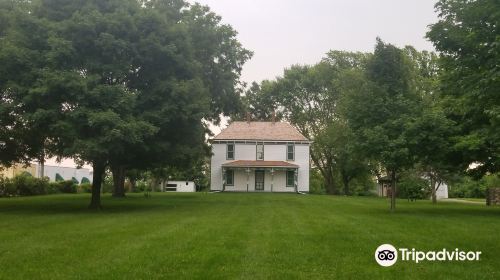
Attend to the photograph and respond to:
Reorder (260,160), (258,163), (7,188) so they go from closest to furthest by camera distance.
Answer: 1. (7,188)
2. (258,163)
3. (260,160)

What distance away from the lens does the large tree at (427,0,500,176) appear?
13.7m

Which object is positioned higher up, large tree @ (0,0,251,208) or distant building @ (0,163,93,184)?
large tree @ (0,0,251,208)

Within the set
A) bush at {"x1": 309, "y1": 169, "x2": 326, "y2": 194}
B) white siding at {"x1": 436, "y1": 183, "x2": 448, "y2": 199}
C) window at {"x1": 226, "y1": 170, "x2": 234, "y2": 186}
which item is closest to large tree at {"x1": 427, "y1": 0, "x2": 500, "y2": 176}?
window at {"x1": 226, "y1": 170, "x2": 234, "y2": 186}

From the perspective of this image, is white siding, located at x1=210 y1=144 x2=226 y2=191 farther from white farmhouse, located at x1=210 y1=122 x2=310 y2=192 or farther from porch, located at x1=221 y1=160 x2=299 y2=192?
porch, located at x1=221 y1=160 x2=299 y2=192

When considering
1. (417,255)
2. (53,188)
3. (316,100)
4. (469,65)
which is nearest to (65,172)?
(53,188)

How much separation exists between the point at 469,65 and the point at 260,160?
37019mm

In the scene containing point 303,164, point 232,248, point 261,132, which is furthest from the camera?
point 261,132

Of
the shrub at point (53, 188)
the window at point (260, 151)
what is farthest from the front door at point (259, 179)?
the shrub at point (53, 188)

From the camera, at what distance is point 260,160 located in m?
52.0

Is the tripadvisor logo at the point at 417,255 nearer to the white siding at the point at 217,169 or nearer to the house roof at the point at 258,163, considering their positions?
the house roof at the point at 258,163

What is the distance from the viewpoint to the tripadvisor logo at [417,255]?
10.1m

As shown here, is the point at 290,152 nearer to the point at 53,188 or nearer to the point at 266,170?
the point at 266,170

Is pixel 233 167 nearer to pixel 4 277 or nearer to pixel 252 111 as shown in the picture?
pixel 252 111

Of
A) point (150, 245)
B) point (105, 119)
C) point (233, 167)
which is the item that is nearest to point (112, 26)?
point (105, 119)
